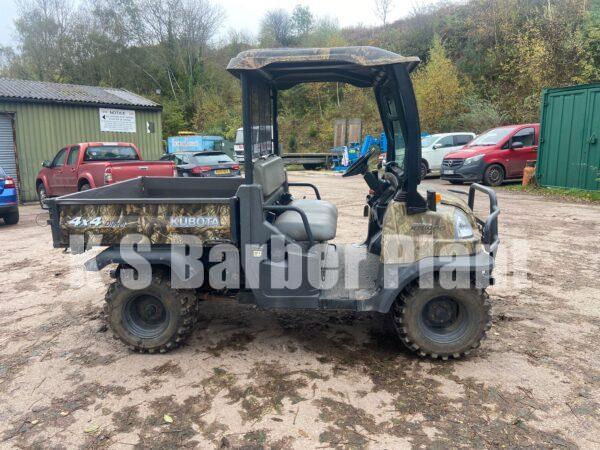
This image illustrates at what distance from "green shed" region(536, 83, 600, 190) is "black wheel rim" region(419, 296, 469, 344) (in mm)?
10363

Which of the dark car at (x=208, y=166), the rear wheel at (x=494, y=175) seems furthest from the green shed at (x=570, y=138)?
the dark car at (x=208, y=166)

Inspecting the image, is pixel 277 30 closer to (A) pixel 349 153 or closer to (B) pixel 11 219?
(A) pixel 349 153

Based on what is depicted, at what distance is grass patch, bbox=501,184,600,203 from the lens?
11.6m

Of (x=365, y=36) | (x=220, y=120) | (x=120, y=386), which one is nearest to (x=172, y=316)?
(x=120, y=386)

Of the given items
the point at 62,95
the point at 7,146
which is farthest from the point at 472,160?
the point at 7,146

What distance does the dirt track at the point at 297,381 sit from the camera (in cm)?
289

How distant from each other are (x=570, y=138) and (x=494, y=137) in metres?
2.35

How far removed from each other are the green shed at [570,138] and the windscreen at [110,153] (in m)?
11.0

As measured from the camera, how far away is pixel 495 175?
46.9ft

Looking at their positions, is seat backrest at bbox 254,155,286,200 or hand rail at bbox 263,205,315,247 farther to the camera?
seat backrest at bbox 254,155,286,200

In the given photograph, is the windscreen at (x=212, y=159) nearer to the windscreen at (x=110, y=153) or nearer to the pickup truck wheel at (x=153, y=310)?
the windscreen at (x=110, y=153)

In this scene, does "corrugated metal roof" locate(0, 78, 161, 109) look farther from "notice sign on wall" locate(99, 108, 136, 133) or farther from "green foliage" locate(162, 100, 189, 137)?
"green foliage" locate(162, 100, 189, 137)

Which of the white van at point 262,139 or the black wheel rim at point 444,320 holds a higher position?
A: the white van at point 262,139

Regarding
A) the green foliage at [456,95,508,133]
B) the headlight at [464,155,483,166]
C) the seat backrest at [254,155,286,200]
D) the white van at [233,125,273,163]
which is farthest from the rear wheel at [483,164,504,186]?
the white van at [233,125,273,163]
